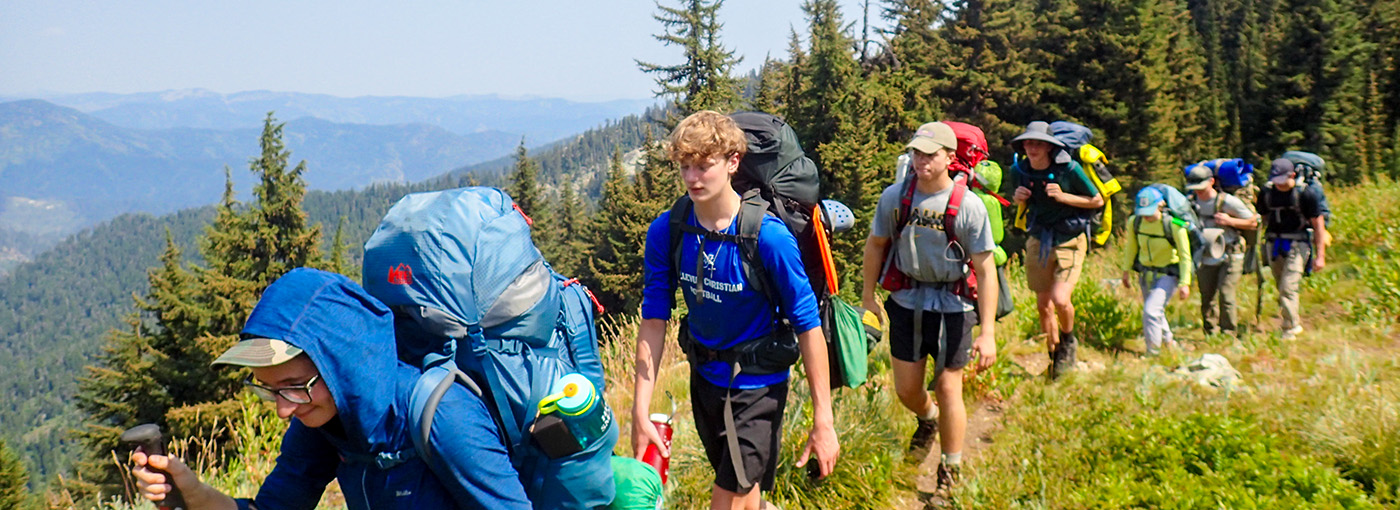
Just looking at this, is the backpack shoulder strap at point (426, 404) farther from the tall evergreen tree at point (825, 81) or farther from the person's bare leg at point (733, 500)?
the tall evergreen tree at point (825, 81)

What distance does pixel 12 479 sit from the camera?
31.2 meters

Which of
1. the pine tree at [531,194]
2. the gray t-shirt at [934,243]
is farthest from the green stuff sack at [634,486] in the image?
the pine tree at [531,194]

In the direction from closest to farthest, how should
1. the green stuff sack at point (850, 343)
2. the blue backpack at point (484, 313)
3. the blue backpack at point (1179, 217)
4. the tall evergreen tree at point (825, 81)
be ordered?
the blue backpack at point (484, 313)
the green stuff sack at point (850, 343)
the blue backpack at point (1179, 217)
the tall evergreen tree at point (825, 81)

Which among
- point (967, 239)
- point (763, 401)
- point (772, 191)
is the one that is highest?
point (772, 191)

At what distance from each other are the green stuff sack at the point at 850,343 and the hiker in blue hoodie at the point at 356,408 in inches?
73.5

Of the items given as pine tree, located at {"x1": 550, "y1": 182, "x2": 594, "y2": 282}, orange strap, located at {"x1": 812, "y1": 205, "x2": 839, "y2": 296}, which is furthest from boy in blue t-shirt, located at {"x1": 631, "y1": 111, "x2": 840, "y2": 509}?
pine tree, located at {"x1": 550, "y1": 182, "x2": 594, "y2": 282}

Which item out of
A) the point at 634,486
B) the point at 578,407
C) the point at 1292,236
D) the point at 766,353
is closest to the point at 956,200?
the point at 766,353

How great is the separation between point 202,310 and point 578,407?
3699 centimetres

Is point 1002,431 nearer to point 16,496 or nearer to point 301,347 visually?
point 301,347

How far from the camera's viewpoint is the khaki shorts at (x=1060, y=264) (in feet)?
18.3

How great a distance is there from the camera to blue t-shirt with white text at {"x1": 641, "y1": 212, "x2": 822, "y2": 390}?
112 inches

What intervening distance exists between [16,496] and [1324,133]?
190ft

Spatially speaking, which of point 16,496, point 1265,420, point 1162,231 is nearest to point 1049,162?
point 1162,231

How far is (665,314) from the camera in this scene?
124 inches
